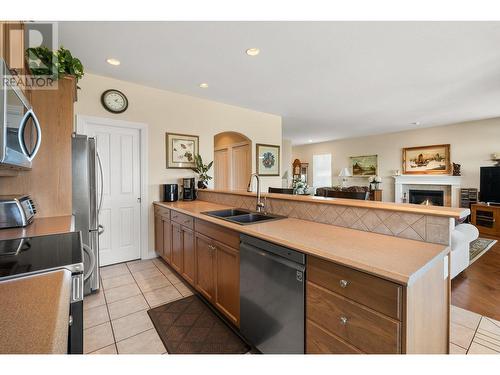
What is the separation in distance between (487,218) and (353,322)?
19.9 feet

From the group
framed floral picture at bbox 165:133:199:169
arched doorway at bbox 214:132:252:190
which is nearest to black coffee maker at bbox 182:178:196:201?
framed floral picture at bbox 165:133:199:169

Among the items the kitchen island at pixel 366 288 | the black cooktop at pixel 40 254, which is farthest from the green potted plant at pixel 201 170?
the black cooktop at pixel 40 254

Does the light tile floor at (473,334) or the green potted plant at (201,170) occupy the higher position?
the green potted plant at (201,170)

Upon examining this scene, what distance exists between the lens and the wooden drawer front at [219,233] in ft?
5.75

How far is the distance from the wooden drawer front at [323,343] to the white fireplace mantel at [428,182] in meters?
6.83

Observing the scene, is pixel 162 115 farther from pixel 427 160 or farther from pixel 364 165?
pixel 427 160

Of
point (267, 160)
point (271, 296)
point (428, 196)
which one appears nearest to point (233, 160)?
point (267, 160)

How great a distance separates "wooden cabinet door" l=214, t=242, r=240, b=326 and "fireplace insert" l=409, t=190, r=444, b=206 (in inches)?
247

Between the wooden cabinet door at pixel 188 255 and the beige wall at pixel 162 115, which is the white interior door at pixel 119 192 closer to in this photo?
the beige wall at pixel 162 115

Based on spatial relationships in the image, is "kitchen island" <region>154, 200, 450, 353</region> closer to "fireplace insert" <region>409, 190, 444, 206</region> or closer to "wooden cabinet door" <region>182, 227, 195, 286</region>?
"wooden cabinet door" <region>182, 227, 195, 286</region>

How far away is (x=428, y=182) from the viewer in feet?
20.9

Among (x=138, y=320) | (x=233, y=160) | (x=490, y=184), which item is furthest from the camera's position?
(x=233, y=160)

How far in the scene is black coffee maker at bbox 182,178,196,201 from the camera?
146 inches

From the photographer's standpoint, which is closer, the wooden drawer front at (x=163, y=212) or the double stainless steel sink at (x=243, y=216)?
the double stainless steel sink at (x=243, y=216)
